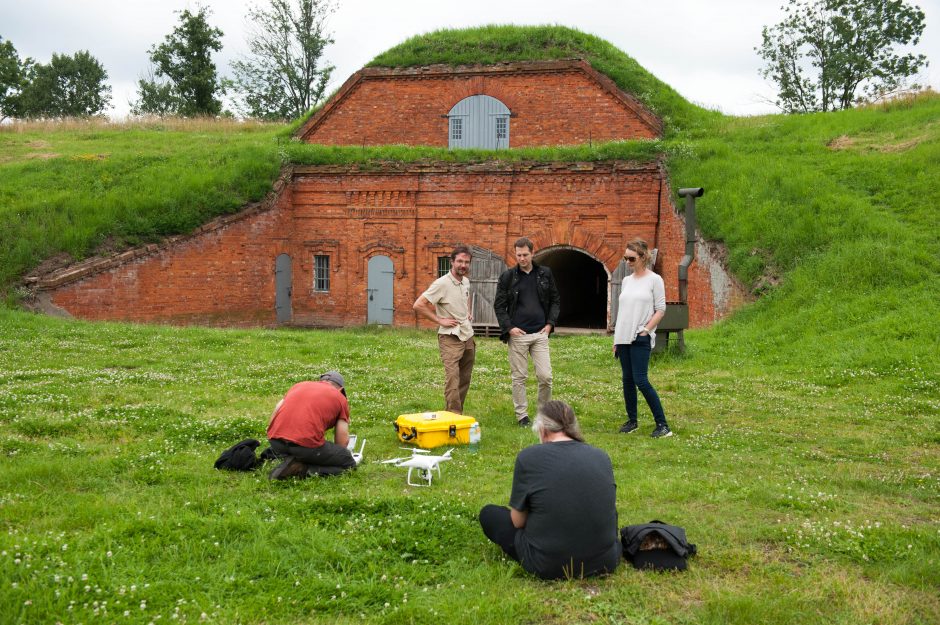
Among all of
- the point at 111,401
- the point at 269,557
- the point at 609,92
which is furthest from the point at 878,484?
the point at 609,92

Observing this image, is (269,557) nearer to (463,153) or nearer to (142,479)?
(142,479)

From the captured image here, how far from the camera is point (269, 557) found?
15.7 feet

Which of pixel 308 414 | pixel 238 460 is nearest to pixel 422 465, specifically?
pixel 308 414

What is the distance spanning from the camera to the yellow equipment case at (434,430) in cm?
803

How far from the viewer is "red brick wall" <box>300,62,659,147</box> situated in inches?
1003

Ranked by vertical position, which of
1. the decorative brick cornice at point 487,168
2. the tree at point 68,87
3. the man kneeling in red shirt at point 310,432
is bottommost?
the man kneeling in red shirt at point 310,432

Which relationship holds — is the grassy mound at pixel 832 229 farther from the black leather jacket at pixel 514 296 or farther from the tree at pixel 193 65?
the tree at pixel 193 65

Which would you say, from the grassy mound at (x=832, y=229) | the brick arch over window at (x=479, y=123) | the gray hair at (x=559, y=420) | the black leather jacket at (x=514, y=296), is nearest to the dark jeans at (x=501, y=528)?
the gray hair at (x=559, y=420)

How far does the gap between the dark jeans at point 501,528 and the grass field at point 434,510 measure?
13 cm

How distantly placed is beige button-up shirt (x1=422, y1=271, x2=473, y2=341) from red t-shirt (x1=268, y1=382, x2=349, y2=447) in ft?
7.51

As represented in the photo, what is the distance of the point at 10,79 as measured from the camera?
46156 mm

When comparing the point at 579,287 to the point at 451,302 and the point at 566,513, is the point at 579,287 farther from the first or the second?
the point at 566,513

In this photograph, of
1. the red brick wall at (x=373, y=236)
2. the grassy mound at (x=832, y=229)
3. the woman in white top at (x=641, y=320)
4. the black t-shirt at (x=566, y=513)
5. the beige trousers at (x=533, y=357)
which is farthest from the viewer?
the red brick wall at (x=373, y=236)

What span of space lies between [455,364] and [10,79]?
1931 inches
